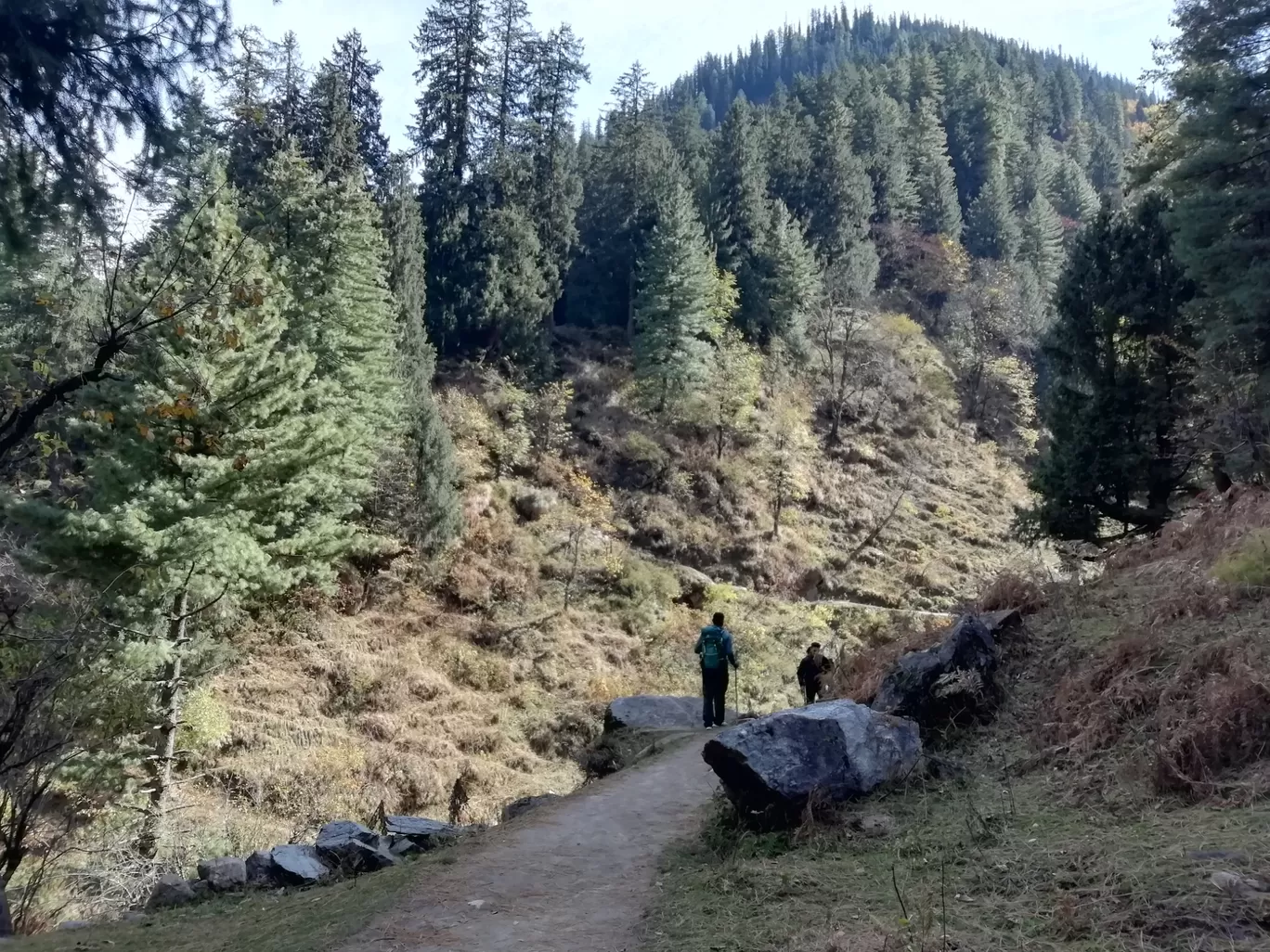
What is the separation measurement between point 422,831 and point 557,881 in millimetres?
3025


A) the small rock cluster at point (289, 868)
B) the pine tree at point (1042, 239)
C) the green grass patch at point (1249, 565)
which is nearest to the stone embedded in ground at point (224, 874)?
the small rock cluster at point (289, 868)

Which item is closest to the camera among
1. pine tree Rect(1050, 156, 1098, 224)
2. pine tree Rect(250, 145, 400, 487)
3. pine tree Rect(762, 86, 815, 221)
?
pine tree Rect(250, 145, 400, 487)

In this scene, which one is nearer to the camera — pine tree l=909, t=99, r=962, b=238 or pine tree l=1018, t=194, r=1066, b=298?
pine tree l=1018, t=194, r=1066, b=298

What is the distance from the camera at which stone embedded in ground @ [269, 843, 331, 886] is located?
23.4ft

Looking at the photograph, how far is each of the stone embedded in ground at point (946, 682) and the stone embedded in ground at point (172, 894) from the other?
6578mm

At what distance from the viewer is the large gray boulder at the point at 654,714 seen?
41.1 ft

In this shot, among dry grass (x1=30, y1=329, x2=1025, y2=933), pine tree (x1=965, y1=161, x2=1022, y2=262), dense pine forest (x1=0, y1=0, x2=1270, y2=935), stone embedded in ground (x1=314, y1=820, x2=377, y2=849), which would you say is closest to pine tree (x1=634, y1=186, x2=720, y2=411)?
dense pine forest (x1=0, y1=0, x2=1270, y2=935)

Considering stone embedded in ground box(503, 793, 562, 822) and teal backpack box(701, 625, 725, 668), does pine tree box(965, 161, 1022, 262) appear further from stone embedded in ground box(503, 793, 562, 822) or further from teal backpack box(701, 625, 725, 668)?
stone embedded in ground box(503, 793, 562, 822)

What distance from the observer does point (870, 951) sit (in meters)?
3.83

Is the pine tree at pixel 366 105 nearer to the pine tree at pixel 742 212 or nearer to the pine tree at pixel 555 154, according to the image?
the pine tree at pixel 555 154

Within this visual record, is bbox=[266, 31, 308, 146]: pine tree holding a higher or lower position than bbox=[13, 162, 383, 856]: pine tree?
higher

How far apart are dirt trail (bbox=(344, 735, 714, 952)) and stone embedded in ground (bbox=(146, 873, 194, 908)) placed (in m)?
2.61

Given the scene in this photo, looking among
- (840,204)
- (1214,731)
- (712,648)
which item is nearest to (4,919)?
(712,648)

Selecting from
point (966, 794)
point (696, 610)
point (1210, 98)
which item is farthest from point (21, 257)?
point (696, 610)
